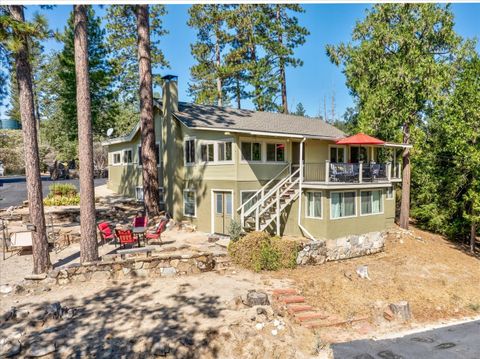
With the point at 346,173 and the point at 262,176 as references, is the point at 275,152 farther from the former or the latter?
the point at 346,173

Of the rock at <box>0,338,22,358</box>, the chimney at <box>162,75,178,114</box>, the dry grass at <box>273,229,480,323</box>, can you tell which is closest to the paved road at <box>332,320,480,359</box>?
the dry grass at <box>273,229,480,323</box>

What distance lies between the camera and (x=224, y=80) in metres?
34.2

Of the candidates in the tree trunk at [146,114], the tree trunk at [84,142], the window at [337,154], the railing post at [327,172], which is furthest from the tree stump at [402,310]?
the tree trunk at [146,114]

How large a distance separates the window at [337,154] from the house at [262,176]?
62mm

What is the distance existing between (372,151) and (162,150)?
1346cm

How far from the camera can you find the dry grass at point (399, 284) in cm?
1177

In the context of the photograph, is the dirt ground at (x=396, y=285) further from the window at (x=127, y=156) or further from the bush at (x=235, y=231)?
the window at (x=127, y=156)

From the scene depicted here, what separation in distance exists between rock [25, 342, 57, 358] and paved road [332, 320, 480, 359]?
690 centimetres

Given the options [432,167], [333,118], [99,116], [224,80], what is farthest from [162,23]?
[333,118]

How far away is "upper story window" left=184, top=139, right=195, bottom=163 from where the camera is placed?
750 inches

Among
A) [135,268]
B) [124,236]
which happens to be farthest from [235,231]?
[124,236]

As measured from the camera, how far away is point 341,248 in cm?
1666

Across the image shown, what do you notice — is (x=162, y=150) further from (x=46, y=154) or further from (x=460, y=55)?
(x=46, y=154)

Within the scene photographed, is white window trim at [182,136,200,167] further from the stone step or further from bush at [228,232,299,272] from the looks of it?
the stone step
